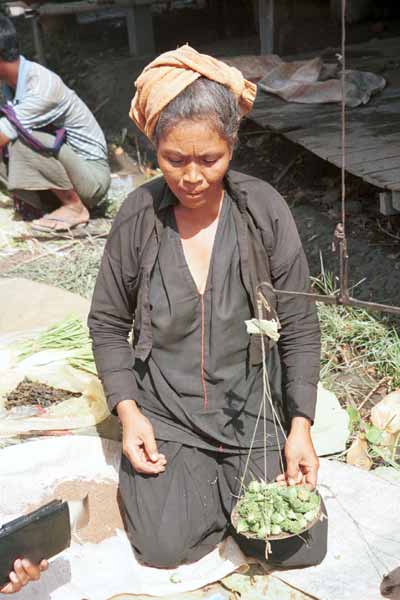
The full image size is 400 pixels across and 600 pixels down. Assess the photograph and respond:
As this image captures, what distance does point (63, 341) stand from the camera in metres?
3.47

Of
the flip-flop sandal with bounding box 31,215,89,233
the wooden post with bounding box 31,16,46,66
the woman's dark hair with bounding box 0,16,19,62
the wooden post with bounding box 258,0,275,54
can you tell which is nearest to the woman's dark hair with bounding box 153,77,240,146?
the woman's dark hair with bounding box 0,16,19,62

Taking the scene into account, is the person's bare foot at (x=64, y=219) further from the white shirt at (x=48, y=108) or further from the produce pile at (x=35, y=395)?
the produce pile at (x=35, y=395)

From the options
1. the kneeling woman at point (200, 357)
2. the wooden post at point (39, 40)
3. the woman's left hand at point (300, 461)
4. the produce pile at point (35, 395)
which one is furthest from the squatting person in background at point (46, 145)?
the wooden post at point (39, 40)

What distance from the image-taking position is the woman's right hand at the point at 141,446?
7.89 feet

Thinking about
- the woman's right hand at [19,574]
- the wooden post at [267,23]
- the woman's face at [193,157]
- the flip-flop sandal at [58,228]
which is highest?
the woman's face at [193,157]

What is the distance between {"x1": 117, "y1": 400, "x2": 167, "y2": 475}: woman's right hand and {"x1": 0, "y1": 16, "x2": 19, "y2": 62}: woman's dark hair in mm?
2860

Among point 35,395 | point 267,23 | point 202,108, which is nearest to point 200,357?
point 202,108

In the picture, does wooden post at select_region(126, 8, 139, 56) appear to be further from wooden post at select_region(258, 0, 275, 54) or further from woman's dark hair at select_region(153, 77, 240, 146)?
woman's dark hair at select_region(153, 77, 240, 146)

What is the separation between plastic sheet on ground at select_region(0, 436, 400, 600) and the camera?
238 cm

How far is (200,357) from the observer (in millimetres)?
2451

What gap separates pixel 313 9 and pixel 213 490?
541 cm

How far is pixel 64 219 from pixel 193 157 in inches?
117

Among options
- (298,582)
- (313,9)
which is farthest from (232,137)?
(313,9)

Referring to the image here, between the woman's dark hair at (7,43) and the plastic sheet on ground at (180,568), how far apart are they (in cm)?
258
